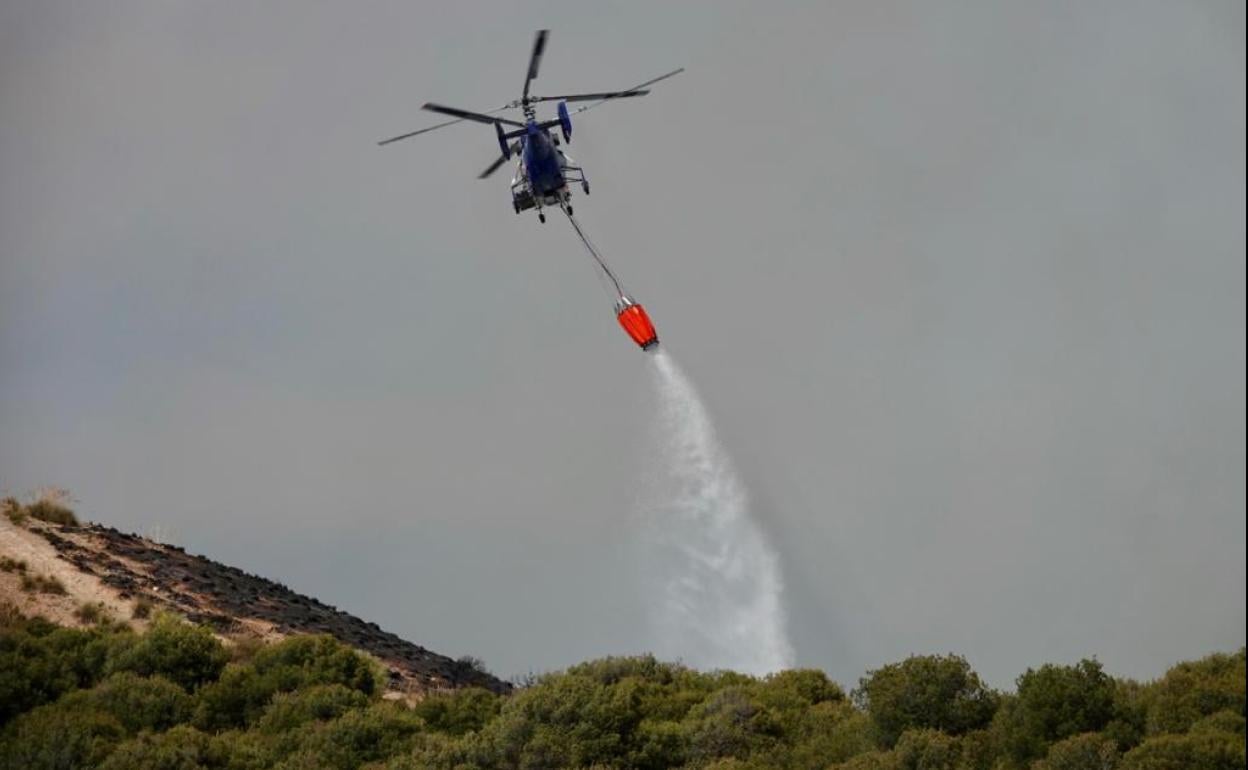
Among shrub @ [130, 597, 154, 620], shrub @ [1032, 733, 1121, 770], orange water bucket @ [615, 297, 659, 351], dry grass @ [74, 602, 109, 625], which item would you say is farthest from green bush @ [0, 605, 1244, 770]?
orange water bucket @ [615, 297, 659, 351]

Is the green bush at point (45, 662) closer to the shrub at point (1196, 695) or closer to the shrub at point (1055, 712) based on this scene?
the shrub at point (1055, 712)

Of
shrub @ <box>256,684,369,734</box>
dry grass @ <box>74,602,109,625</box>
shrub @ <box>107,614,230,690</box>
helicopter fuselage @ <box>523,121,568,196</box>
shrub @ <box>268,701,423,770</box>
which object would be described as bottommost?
shrub @ <box>268,701,423,770</box>

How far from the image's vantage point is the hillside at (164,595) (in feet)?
247

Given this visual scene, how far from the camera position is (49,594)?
2982 inches

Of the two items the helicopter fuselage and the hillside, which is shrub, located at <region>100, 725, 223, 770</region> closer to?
the hillside

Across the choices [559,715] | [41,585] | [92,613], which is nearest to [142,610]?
[92,613]

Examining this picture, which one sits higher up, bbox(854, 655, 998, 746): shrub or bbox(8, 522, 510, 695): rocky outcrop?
bbox(8, 522, 510, 695): rocky outcrop

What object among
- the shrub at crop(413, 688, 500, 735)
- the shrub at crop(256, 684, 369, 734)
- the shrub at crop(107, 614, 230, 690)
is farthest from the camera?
the shrub at crop(107, 614, 230, 690)

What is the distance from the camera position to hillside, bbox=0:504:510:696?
75375 mm

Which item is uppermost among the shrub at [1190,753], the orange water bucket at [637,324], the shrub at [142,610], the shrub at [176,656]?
the orange water bucket at [637,324]

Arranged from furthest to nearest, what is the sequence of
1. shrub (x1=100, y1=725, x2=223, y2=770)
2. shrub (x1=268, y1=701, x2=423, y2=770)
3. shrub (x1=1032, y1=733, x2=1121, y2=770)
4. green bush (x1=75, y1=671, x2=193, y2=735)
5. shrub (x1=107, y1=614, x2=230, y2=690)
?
1. shrub (x1=107, y1=614, x2=230, y2=690)
2. green bush (x1=75, y1=671, x2=193, y2=735)
3. shrub (x1=268, y1=701, x2=423, y2=770)
4. shrub (x1=100, y1=725, x2=223, y2=770)
5. shrub (x1=1032, y1=733, x2=1121, y2=770)

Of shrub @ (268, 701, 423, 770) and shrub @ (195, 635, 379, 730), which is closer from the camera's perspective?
shrub @ (268, 701, 423, 770)

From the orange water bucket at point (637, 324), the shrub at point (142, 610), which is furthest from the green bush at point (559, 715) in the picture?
the orange water bucket at point (637, 324)

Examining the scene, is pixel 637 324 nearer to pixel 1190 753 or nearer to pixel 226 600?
pixel 1190 753
